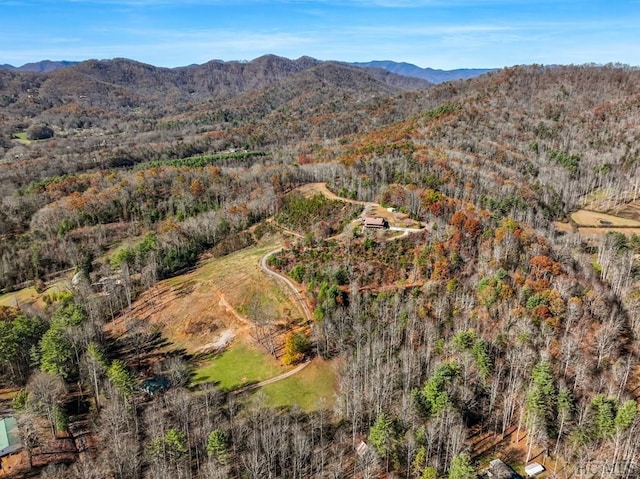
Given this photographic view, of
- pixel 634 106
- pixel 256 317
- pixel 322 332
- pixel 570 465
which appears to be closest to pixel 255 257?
pixel 256 317

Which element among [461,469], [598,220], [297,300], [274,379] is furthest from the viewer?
[598,220]

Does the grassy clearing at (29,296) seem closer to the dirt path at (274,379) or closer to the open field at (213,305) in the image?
the open field at (213,305)

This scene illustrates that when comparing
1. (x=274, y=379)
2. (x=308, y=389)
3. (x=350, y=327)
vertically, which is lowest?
(x=308, y=389)

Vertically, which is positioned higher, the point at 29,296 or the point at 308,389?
the point at 29,296

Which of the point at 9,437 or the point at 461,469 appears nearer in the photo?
the point at 461,469

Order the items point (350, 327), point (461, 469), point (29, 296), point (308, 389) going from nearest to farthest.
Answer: point (461, 469) < point (308, 389) < point (350, 327) < point (29, 296)

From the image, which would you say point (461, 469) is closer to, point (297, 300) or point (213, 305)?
point (297, 300)

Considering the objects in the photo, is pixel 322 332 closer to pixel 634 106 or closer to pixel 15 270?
pixel 15 270

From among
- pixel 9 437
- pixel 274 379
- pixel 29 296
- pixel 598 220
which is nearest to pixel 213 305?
pixel 274 379
